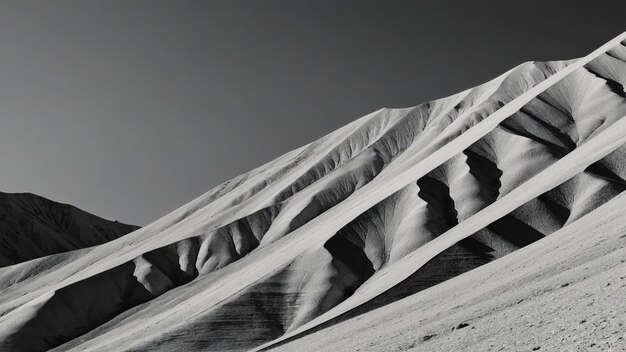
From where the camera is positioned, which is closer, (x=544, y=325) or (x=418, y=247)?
(x=544, y=325)

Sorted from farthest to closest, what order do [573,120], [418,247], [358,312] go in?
[573,120]
[418,247]
[358,312]

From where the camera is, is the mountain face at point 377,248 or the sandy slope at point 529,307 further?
the mountain face at point 377,248

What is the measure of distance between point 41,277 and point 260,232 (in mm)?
62731

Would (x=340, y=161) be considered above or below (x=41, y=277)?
above

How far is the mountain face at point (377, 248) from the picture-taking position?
5594 cm

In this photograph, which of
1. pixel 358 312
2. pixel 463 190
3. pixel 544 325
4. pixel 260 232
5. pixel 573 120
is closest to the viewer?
pixel 544 325

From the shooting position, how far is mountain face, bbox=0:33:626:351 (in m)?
55.9

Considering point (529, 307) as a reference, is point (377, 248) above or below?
below

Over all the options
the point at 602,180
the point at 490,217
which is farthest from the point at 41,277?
the point at 602,180

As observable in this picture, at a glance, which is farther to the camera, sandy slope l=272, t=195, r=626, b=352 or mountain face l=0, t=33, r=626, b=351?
mountain face l=0, t=33, r=626, b=351

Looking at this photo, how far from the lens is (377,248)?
101 meters

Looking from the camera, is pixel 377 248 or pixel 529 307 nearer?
pixel 529 307

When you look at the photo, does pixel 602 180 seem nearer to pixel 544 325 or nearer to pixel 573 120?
pixel 573 120

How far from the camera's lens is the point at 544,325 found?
77.0 feet
